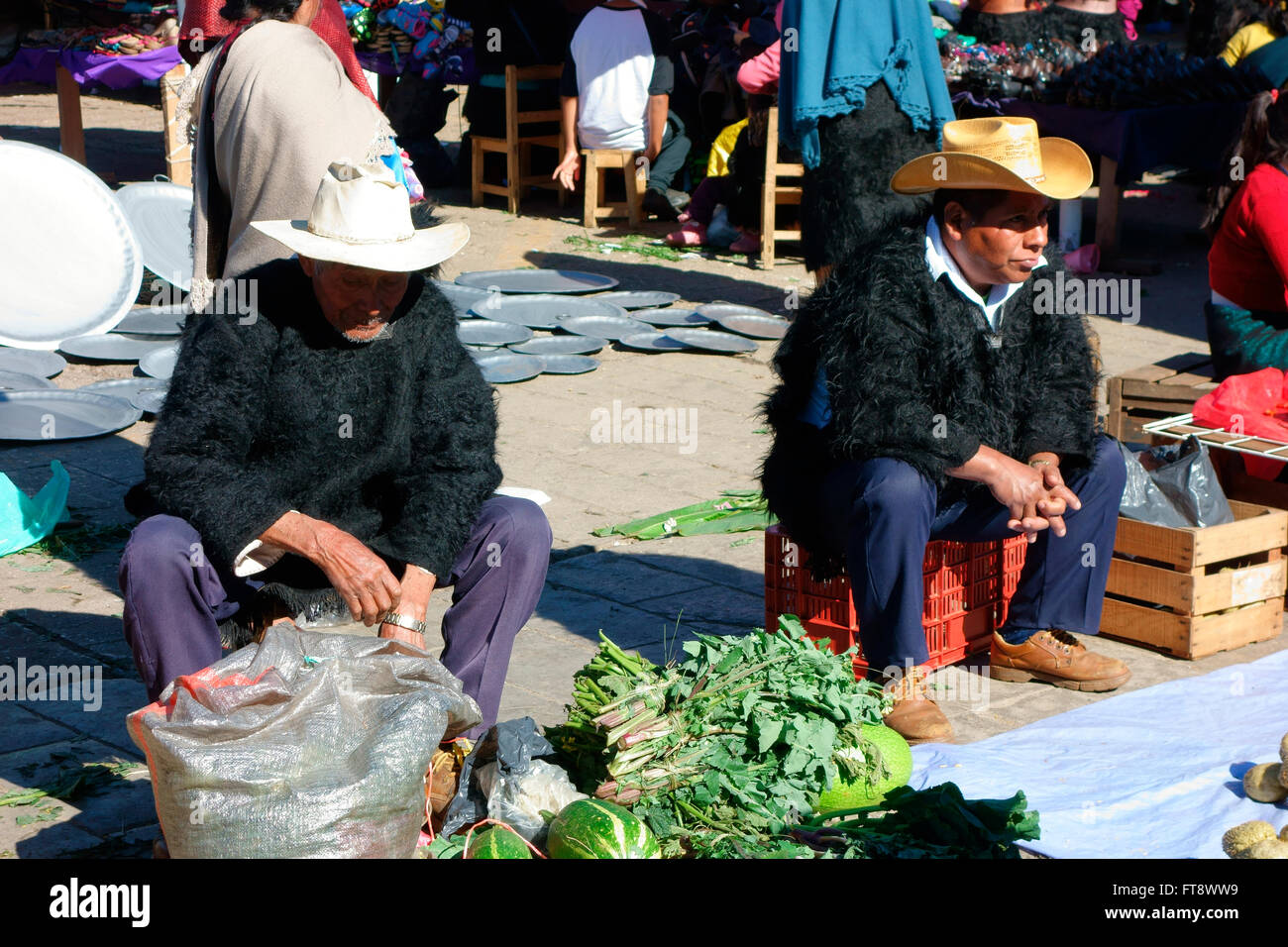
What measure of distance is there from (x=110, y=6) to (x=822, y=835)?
11.1 metres

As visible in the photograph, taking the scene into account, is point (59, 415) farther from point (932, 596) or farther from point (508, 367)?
point (932, 596)

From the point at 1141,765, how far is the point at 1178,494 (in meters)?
1.13

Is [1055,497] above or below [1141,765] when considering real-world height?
above

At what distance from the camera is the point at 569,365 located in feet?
24.1

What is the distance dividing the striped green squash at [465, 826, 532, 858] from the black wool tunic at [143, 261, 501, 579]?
67cm

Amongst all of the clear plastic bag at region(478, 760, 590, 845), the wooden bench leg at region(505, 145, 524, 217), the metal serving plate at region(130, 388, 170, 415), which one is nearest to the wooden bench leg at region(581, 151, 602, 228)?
the wooden bench leg at region(505, 145, 524, 217)

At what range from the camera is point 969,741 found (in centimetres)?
384

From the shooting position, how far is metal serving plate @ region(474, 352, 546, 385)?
7.04 metres

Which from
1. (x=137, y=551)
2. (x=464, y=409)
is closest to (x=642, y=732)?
(x=464, y=409)

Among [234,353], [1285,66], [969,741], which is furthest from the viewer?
[1285,66]

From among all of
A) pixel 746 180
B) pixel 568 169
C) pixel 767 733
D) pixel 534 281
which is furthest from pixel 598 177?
pixel 767 733

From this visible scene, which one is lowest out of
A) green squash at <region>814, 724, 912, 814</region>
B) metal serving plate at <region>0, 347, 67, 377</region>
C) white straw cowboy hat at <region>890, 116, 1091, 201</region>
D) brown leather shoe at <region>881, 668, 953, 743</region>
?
brown leather shoe at <region>881, 668, 953, 743</region>

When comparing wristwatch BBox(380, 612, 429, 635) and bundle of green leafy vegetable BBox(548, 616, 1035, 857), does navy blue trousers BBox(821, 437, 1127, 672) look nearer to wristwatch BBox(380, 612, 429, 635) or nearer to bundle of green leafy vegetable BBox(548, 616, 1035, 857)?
bundle of green leafy vegetable BBox(548, 616, 1035, 857)

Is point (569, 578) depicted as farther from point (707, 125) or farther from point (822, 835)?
point (707, 125)
